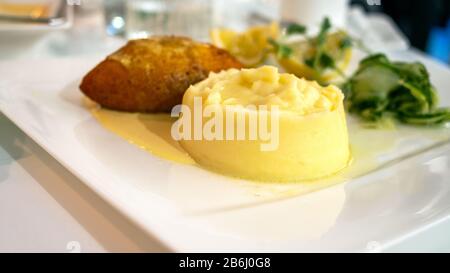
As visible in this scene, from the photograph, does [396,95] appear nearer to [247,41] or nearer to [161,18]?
[247,41]

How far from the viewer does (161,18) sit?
2.88 m

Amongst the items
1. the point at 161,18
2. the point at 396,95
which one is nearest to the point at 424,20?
the point at 161,18

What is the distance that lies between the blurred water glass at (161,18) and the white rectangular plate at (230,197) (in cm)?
126

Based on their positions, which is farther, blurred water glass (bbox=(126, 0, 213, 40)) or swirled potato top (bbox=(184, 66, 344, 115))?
blurred water glass (bbox=(126, 0, 213, 40))

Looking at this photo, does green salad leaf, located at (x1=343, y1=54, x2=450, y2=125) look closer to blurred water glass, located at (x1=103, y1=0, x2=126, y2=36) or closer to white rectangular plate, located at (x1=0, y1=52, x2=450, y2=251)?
white rectangular plate, located at (x1=0, y1=52, x2=450, y2=251)

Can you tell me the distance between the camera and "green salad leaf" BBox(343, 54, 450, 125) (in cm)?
179

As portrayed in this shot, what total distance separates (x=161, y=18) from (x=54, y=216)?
72.2 inches

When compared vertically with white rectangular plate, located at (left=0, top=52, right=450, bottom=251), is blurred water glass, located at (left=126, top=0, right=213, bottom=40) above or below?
below

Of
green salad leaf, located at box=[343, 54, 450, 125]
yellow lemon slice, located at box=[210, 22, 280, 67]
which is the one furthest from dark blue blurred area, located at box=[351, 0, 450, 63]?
green salad leaf, located at box=[343, 54, 450, 125]

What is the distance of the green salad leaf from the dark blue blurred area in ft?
8.32

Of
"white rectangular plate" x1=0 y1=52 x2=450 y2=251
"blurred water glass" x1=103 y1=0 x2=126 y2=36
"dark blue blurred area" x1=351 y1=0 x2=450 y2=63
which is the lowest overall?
"dark blue blurred area" x1=351 y1=0 x2=450 y2=63

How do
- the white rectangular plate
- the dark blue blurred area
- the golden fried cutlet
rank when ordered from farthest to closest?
the dark blue blurred area, the golden fried cutlet, the white rectangular plate

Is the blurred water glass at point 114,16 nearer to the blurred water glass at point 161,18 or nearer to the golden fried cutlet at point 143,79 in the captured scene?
the blurred water glass at point 161,18
